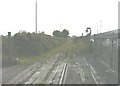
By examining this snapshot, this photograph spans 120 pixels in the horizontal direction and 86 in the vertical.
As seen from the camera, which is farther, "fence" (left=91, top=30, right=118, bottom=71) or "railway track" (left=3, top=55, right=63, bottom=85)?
"fence" (left=91, top=30, right=118, bottom=71)

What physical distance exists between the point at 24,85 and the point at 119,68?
7.30 metres

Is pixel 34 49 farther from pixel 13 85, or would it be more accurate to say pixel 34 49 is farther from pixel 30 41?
pixel 13 85

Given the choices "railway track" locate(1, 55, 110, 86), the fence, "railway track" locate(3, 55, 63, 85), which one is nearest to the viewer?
"railway track" locate(1, 55, 110, 86)

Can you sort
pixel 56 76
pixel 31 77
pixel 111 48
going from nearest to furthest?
1. pixel 31 77
2. pixel 56 76
3. pixel 111 48

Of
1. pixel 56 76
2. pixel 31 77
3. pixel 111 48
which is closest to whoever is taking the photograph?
pixel 31 77

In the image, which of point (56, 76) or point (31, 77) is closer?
point (31, 77)

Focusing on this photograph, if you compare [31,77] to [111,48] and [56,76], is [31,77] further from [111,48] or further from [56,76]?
[111,48]

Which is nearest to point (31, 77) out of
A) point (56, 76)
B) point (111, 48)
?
point (56, 76)

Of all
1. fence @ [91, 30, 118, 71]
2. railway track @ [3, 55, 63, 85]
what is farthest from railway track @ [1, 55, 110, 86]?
fence @ [91, 30, 118, 71]

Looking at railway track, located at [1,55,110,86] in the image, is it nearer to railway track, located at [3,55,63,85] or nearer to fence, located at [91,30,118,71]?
railway track, located at [3,55,63,85]

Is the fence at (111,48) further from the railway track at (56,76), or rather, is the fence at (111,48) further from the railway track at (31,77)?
the railway track at (31,77)

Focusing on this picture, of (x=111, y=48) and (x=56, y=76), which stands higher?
(x=111, y=48)

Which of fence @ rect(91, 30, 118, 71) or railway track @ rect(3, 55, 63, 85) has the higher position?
fence @ rect(91, 30, 118, 71)

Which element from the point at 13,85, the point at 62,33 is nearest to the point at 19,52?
the point at 13,85
